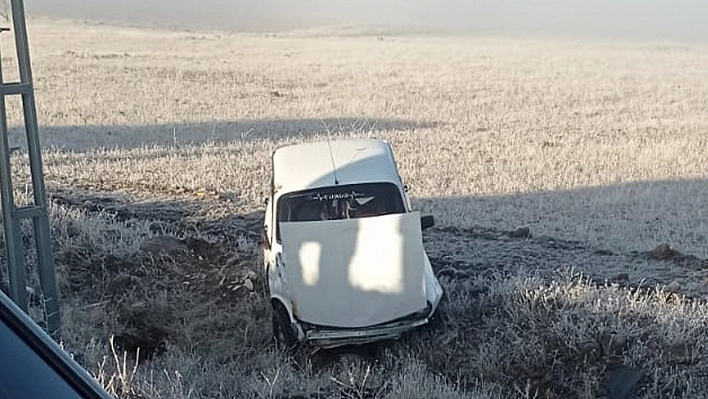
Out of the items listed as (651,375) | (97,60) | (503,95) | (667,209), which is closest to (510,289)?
(651,375)

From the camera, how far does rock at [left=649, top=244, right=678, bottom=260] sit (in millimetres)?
10609

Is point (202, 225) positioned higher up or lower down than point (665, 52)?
higher up

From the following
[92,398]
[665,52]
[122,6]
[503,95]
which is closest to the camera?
[92,398]

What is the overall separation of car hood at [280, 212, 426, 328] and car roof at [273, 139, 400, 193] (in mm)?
996

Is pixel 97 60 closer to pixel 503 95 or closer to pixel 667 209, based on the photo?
pixel 503 95

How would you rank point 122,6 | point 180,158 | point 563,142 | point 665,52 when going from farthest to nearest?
point 122,6
point 665,52
point 563,142
point 180,158

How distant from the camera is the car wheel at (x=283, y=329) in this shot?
7688 mm

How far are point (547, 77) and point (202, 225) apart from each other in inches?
1153

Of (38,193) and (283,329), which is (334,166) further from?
(38,193)

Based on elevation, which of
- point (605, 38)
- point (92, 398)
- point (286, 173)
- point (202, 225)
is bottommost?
point (605, 38)

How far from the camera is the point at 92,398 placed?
1905 mm

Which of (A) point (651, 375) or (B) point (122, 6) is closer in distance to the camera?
(A) point (651, 375)

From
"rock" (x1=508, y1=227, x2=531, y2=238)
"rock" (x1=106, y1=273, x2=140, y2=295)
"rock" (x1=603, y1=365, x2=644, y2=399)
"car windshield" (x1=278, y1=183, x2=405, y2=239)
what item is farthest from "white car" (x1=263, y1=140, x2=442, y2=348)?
"rock" (x1=508, y1=227, x2=531, y2=238)

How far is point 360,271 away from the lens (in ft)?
25.2
